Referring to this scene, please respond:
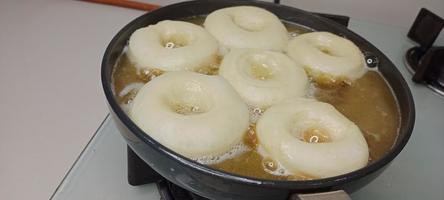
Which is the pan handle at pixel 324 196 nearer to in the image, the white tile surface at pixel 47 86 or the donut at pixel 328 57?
the donut at pixel 328 57

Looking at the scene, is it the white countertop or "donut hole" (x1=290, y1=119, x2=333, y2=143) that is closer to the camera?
"donut hole" (x1=290, y1=119, x2=333, y2=143)

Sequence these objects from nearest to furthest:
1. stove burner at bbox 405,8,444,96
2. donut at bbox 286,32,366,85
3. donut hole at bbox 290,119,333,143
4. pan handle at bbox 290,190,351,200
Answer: pan handle at bbox 290,190,351,200 → donut hole at bbox 290,119,333,143 → donut at bbox 286,32,366,85 → stove burner at bbox 405,8,444,96

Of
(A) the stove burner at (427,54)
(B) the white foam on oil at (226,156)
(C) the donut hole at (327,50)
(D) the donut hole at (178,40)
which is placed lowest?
(A) the stove burner at (427,54)

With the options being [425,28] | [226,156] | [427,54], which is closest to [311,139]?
[226,156]

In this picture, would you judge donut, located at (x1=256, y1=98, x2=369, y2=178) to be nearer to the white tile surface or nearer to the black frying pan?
the black frying pan

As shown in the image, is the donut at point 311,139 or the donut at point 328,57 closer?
the donut at point 311,139

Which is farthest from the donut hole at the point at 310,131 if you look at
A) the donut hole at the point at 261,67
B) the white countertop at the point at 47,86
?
→ the white countertop at the point at 47,86

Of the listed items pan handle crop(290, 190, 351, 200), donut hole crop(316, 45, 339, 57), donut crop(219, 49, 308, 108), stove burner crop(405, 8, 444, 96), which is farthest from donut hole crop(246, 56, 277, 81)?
stove burner crop(405, 8, 444, 96)
